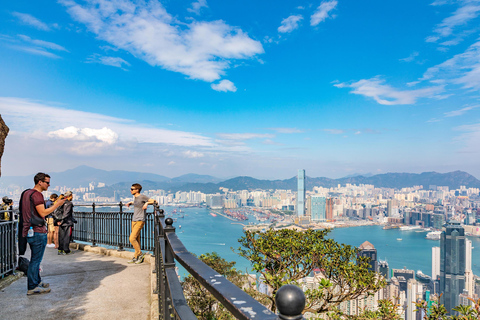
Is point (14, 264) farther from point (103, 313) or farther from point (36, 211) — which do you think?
point (103, 313)

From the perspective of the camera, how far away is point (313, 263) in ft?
24.9

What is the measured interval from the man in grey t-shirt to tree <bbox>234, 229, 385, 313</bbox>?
2755 mm

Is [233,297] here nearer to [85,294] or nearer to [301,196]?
[85,294]

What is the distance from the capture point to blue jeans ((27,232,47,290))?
14.7 ft

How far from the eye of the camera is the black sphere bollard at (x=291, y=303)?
506 millimetres

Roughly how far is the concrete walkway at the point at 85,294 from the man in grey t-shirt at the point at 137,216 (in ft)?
0.89

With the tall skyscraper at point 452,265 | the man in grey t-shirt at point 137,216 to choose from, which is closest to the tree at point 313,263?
the man in grey t-shirt at point 137,216

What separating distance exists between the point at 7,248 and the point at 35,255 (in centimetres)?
142

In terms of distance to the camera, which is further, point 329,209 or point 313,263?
point 329,209

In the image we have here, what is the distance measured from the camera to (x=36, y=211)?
4434 millimetres

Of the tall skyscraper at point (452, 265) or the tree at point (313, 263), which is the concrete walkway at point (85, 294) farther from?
the tall skyscraper at point (452, 265)

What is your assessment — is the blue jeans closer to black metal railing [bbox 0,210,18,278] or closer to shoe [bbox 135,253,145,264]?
black metal railing [bbox 0,210,18,278]

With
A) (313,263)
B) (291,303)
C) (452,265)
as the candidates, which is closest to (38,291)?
(291,303)

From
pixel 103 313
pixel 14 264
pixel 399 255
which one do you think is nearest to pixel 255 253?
pixel 103 313
